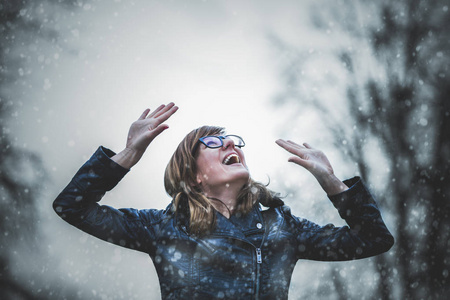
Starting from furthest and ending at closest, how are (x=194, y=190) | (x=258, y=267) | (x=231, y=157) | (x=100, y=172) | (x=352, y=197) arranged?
(x=231, y=157) < (x=194, y=190) < (x=352, y=197) < (x=100, y=172) < (x=258, y=267)

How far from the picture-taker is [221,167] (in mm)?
3398

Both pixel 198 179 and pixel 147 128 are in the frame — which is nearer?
pixel 147 128

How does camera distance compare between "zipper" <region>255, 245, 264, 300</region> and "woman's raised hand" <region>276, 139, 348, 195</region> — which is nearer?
"zipper" <region>255, 245, 264, 300</region>

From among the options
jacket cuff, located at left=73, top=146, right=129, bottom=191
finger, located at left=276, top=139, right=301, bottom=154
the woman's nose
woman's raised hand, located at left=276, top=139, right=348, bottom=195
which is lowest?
jacket cuff, located at left=73, top=146, right=129, bottom=191

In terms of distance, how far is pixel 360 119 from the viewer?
8.60 meters

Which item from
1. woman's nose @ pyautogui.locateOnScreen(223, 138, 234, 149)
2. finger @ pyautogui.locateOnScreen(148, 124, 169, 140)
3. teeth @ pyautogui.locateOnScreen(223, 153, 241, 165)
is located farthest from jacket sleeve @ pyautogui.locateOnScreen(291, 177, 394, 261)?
finger @ pyautogui.locateOnScreen(148, 124, 169, 140)

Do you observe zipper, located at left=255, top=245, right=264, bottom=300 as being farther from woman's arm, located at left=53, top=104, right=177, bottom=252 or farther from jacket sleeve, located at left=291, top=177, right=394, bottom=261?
woman's arm, located at left=53, top=104, right=177, bottom=252

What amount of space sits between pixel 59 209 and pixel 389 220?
21.1 ft

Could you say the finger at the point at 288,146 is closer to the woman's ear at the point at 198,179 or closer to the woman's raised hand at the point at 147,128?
the woman's ear at the point at 198,179

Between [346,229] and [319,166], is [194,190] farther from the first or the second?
[346,229]

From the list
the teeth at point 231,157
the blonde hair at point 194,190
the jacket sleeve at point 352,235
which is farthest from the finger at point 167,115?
the jacket sleeve at point 352,235

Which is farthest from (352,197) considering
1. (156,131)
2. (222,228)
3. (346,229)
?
(156,131)

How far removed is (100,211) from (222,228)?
85 centimetres

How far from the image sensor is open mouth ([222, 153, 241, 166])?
11.5 feet
